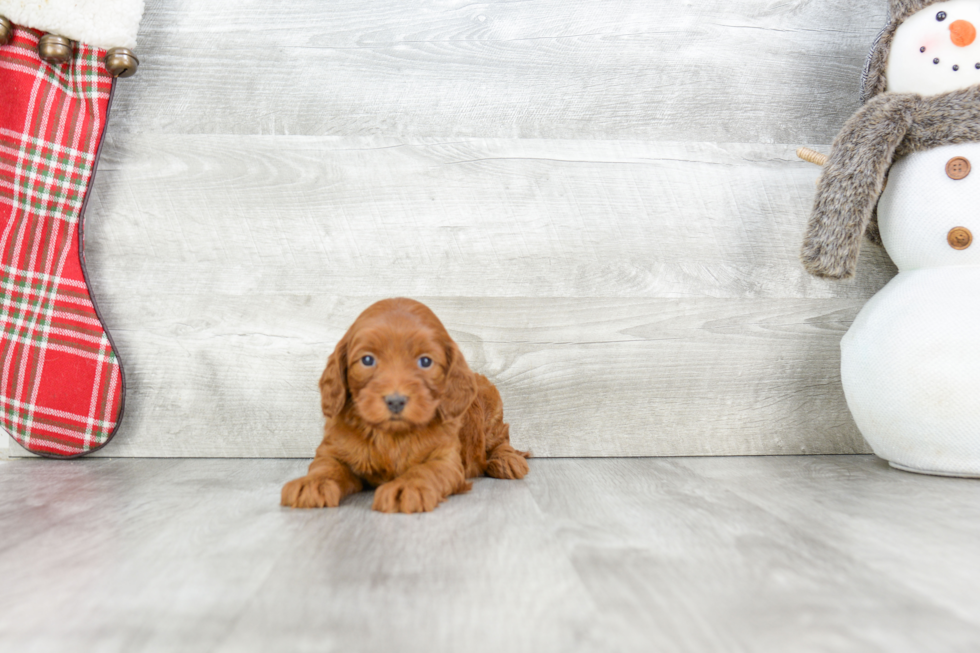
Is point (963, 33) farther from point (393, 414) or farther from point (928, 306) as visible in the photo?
point (393, 414)

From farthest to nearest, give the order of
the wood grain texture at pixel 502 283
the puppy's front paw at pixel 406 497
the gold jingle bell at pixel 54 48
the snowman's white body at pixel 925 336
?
the wood grain texture at pixel 502 283 < the gold jingle bell at pixel 54 48 < the snowman's white body at pixel 925 336 < the puppy's front paw at pixel 406 497

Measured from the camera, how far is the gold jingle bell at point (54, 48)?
1224mm

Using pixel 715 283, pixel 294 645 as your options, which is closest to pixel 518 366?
pixel 715 283

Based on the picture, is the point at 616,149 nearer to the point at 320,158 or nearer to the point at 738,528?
the point at 320,158

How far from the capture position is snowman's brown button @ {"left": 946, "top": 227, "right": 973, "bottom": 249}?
3.77 feet

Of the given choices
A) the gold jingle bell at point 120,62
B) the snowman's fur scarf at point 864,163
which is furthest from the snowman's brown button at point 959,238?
the gold jingle bell at point 120,62

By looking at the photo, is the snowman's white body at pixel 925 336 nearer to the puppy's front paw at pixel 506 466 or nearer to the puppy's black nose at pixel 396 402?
the puppy's front paw at pixel 506 466

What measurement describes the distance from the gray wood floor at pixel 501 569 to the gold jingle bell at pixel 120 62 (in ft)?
2.40

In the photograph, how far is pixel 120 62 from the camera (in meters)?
1.24

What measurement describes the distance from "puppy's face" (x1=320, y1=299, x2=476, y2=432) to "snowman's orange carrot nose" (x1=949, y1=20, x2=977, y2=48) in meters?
1.00

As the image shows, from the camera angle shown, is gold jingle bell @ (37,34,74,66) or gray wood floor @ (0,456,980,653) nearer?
gray wood floor @ (0,456,980,653)

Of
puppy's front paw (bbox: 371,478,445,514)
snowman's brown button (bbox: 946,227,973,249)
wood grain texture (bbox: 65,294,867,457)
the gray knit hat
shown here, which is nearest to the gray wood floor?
puppy's front paw (bbox: 371,478,445,514)

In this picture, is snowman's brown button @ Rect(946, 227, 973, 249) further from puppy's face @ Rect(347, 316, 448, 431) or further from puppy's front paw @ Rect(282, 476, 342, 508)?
puppy's front paw @ Rect(282, 476, 342, 508)

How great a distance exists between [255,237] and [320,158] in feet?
0.67
